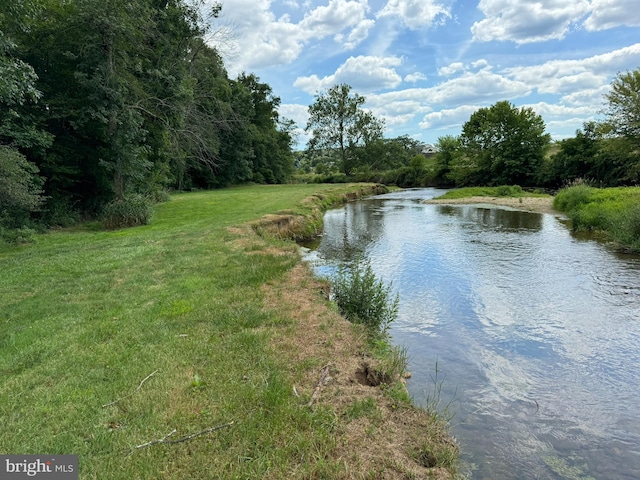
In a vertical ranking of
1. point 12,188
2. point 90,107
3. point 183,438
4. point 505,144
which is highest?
point 505,144

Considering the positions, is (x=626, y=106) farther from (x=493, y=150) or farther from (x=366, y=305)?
(x=366, y=305)

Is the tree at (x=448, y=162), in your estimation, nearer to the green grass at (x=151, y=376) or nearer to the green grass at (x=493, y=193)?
the green grass at (x=493, y=193)

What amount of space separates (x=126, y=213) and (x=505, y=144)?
39.8 m

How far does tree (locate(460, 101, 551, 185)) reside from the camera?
3812 cm

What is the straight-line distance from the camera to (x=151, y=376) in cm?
349

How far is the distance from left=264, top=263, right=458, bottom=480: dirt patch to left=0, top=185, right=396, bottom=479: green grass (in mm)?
163

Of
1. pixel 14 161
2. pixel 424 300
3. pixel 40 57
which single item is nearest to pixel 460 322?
pixel 424 300

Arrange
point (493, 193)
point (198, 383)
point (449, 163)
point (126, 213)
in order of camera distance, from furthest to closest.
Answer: point (449, 163)
point (493, 193)
point (126, 213)
point (198, 383)

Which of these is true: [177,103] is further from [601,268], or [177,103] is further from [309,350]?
[601,268]

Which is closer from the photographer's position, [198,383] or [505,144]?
[198,383]

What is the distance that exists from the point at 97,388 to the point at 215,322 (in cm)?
168

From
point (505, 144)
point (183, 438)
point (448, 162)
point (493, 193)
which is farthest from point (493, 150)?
point (183, 438)

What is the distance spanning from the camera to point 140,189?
15961 millimetres

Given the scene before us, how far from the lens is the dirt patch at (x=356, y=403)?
104 inches
